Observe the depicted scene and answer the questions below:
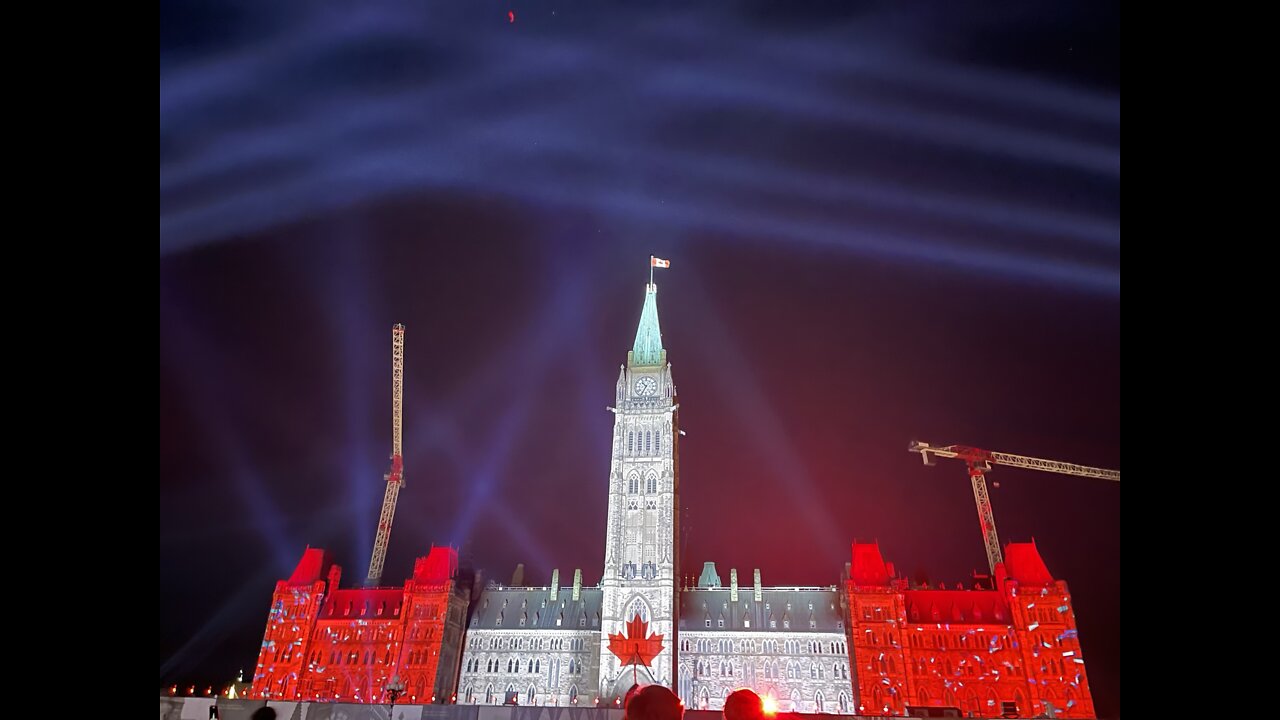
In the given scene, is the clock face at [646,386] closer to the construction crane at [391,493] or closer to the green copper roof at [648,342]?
the green copper roof at [648,342]

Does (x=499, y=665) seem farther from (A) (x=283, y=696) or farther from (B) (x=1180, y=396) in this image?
(B) (x=1180, y=396)

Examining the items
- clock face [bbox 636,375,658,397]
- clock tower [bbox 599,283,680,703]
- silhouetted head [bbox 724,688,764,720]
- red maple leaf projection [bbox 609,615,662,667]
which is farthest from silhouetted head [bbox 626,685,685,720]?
clock face [bbox 636,375,658,397]

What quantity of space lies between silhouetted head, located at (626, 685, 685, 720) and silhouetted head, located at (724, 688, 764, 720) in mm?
539

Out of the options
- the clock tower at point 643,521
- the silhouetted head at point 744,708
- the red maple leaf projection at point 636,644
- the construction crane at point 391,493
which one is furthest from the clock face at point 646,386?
the silhouetted head at point 744,708

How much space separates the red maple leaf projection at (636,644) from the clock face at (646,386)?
654 inches

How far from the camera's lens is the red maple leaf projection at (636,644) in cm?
5003

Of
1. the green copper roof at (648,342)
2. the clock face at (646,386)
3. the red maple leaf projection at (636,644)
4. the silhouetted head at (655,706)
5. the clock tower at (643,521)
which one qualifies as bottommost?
the silhouetted head at (655,706)

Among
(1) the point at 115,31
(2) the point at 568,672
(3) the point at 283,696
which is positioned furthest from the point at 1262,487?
(3) the point at 283,696

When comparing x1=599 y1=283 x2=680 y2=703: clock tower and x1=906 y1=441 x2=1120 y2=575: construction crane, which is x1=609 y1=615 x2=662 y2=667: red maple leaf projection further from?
x1=906 y1=441 x2=1120 y2=575: construction crane

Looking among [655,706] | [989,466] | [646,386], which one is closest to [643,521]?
[646,386]

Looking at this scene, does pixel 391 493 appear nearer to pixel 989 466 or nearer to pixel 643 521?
pixel 643 521

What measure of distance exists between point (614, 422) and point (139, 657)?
58.1 meters

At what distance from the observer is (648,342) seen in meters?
60.6

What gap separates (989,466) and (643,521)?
2358 cm
